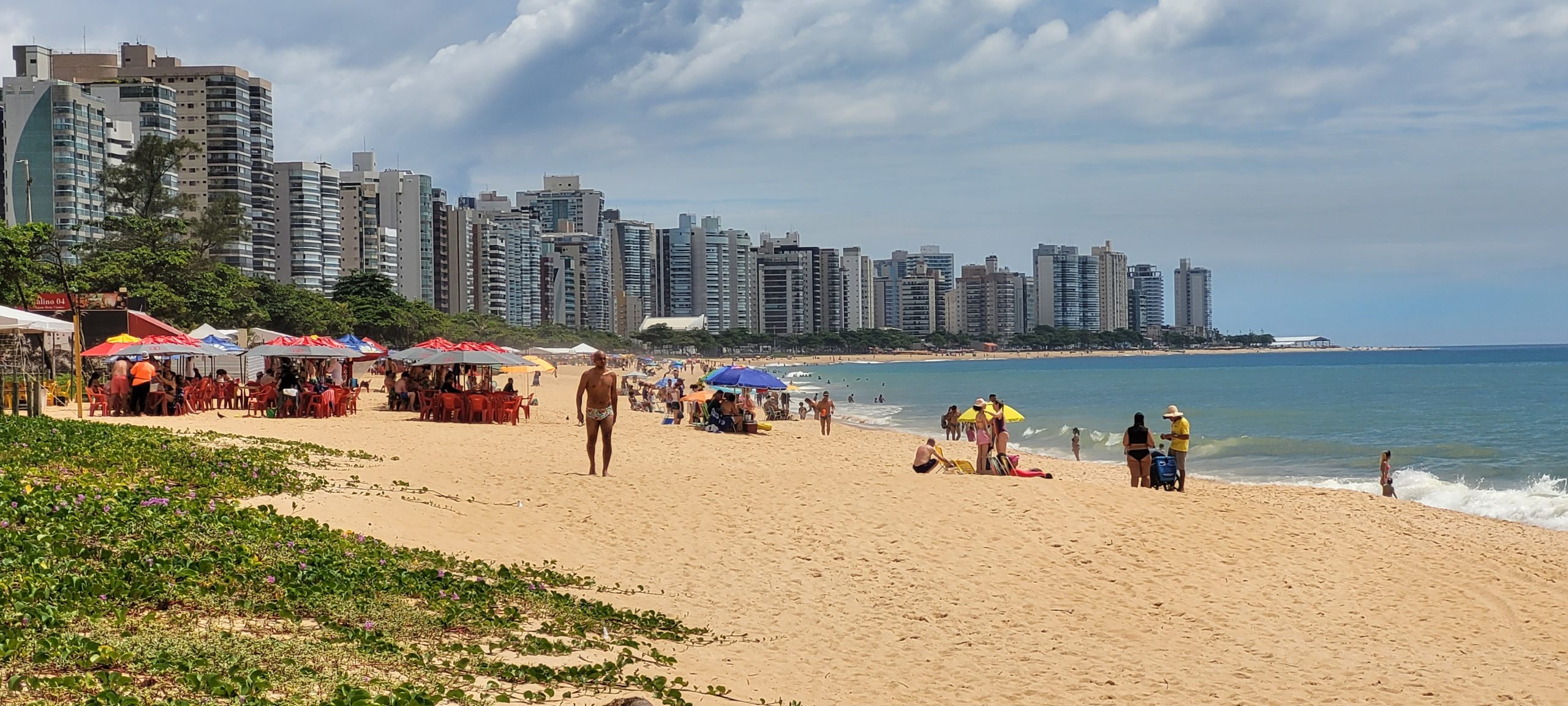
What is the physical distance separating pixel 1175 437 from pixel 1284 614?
283 inches

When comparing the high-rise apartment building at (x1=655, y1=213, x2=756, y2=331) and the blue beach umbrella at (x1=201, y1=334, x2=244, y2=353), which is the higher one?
the high-rise apartment building at (x1=655, y1=213, x2=756, y2=331)

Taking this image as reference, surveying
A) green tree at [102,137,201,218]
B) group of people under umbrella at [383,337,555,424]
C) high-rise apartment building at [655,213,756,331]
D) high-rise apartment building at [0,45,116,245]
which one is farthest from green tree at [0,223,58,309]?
high-rise apartment building at [655,213,756,331]

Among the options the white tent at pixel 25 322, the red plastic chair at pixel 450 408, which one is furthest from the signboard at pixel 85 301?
the white tent at pixel 25 322

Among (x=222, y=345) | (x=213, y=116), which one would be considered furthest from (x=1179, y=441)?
(x=213, y=116)

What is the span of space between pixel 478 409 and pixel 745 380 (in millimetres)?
5320

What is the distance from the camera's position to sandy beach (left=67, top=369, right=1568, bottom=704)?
7.66 m

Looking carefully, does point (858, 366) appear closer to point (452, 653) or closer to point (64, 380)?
point (64, 380)

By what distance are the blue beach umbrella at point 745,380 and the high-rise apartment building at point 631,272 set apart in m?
159

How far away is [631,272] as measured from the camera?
192625mm

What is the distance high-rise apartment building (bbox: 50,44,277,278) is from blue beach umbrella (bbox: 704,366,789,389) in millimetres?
80742

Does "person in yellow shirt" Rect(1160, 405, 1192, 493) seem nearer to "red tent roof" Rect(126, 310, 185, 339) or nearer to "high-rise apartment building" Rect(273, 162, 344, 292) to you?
"red tent roof" Rect(126, 310, 185, 339)

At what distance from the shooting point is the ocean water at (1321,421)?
82.3ft

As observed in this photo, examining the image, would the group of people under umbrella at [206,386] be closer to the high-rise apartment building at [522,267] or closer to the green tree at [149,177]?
the green tree at [149,177]

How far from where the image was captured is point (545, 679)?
5.62m
